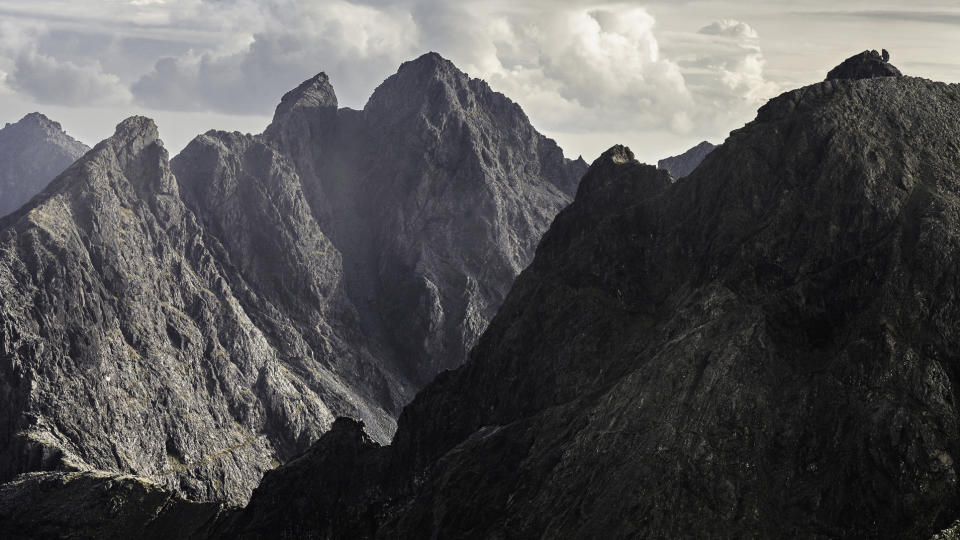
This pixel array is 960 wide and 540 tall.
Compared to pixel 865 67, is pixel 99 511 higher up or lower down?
lower down

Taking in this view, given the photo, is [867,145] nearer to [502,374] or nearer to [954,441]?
[954,441]

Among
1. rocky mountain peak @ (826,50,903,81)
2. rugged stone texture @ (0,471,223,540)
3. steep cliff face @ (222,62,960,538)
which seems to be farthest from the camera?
rugged stone texture @ (0,471,223,540)

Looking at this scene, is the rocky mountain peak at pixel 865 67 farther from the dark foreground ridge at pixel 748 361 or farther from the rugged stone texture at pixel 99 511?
the rugged stone texture at pixel 99 511

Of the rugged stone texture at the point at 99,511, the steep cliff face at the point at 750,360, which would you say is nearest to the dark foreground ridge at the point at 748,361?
the steep cliff face at the point at 750,360

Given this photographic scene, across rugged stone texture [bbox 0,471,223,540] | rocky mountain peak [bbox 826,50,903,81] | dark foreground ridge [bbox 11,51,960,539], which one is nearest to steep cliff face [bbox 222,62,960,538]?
dark foreground ridge [bbox 11,51,960,539]

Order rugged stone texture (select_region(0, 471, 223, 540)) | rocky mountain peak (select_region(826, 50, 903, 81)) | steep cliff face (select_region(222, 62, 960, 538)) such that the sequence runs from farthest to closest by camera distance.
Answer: rugged stone texture (select_region(0, 471, 223, 540))
rocky mountain peak (select_region(826, 50, 903, 81))
steep cliff face (select_region(222, 62, 960, 538))

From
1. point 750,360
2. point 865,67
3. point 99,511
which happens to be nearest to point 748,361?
point 750,360

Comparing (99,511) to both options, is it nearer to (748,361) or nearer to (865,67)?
(748,361)

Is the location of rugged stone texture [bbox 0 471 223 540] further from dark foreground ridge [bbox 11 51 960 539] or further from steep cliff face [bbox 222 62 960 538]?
steep cliff face [bbox 222 62 960 538]
